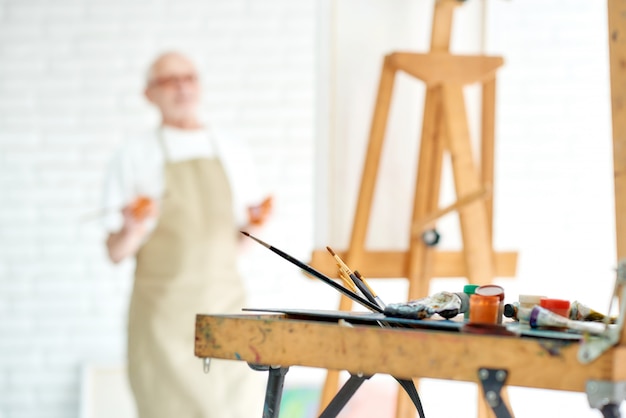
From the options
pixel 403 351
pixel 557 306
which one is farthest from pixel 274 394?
pixel 557 306

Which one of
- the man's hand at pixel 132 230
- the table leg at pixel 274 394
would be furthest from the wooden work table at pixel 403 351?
the man's hand at pixel 132 230

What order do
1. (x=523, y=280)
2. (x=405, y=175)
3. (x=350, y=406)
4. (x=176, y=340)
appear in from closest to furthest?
(x=405, y=175)
(x=176, y=340)
(x=350, y=406)
(x=523, y=280)

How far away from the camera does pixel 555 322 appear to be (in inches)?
59.1

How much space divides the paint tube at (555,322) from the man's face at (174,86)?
7.78 ft

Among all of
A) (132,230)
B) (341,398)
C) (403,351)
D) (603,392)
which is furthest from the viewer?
(132,230)

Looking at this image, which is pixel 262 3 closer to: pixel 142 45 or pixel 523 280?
pixel 142 45

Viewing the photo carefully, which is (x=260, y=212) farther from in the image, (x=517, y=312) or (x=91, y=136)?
(x=517, y=312)

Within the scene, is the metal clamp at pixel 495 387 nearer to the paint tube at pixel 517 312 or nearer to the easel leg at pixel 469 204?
the paint tube at pixel 517 312

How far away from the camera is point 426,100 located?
9.47 ft

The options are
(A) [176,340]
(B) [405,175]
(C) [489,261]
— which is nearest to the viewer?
(C) [489,261]

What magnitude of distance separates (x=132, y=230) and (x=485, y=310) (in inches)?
82.8

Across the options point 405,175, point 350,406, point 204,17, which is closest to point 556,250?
point 350,406

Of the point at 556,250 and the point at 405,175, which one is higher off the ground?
the point at 405,175

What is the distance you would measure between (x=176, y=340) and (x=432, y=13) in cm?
137
